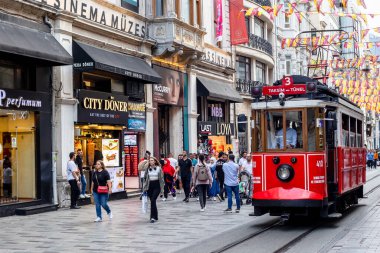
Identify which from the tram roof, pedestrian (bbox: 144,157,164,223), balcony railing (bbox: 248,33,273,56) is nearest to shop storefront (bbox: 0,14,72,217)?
pedestrian (bbox: 144,157,164,223)

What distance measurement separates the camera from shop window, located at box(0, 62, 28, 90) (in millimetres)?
17078

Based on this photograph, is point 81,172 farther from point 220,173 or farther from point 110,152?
point 220,173

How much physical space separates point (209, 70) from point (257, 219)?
1610cm

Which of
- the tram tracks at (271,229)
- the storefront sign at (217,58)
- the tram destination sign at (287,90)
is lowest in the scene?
the tram tracks at (271,229)

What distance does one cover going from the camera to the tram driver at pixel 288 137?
46.2ft

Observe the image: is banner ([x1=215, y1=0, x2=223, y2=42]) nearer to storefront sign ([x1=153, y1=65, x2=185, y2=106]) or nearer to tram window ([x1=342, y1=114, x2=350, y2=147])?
storefront sign ([x1=153, y1=65, x2=185, y2=106])

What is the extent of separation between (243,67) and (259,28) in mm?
4159

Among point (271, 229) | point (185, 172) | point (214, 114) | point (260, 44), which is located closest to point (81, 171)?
point (185, 172)

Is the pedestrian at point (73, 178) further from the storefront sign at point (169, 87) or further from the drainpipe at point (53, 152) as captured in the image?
the storefront sign at point (169, 87)

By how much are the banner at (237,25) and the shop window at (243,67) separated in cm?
319

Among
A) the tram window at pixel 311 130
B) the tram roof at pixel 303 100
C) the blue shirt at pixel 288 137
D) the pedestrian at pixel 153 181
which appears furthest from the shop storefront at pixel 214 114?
the tram window at pixel 311 130

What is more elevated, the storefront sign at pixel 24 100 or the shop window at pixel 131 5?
the shop window at pixel 131 5

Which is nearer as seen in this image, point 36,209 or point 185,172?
point 36,209

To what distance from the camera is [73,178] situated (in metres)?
18.5
